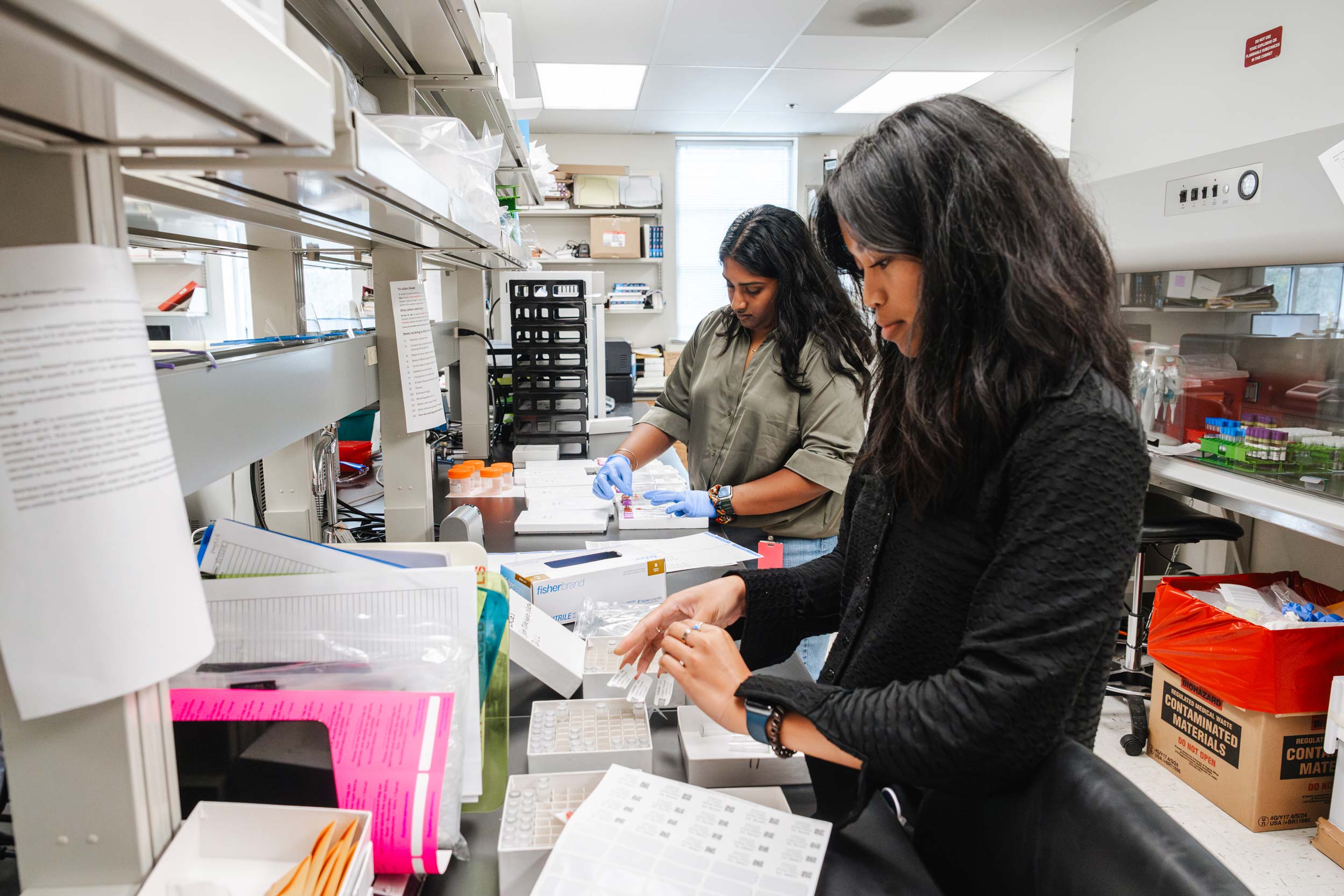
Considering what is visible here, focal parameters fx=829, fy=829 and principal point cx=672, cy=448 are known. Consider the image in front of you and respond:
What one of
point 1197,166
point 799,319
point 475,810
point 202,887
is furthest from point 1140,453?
point 1197,166

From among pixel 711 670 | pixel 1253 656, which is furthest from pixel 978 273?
pixel 1253 656

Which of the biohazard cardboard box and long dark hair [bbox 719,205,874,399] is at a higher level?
long dark hair [bbox 719,205,874,399]

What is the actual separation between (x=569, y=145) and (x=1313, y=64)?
5373 mm

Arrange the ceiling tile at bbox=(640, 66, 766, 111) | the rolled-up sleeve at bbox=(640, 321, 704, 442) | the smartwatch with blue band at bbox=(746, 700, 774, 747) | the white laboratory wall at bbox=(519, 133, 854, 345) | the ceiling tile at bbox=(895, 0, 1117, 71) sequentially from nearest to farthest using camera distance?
the smartwatch with blue band at bbox=(746, 700, 774, 747)
the rolled-up sleeve at bbox=(640, 321, 704, 442)
the ceiling tile at bbox=(895, 0, 1117, 71)
the ceiling tile at bbox=(640, 66, 766, 111)
the white laboratory wall at bbox=(519, 133, 854, 345)

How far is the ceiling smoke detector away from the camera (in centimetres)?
398

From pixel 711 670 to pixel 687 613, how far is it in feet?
0.72

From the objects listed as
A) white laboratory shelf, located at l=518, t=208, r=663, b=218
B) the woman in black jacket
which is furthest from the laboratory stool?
white laboratory shelf, located at l=518, t=208, r=663, b=218

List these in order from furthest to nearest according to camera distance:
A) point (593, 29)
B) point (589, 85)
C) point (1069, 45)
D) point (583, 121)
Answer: point (583, 121)
point (589, 85)
point (1069, 45)
point (593, 29)

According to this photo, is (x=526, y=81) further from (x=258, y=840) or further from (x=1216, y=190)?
(x=258, y=840)

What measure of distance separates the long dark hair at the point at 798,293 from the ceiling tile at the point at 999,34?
9.29 ft

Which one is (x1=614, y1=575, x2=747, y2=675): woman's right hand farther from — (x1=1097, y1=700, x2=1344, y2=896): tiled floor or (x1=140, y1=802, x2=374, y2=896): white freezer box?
(x1=1097, y1=700, x2=1344, y2=896): tiled floor

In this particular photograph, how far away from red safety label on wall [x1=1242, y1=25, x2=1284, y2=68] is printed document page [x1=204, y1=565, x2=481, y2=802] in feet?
8.72

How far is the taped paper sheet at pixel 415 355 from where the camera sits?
1.61 metres

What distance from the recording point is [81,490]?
1.55 ft
